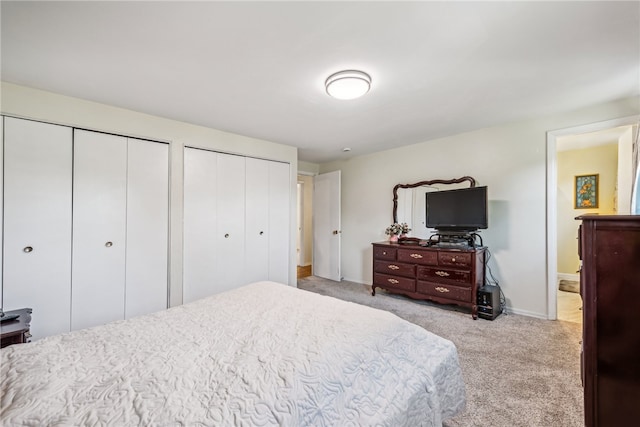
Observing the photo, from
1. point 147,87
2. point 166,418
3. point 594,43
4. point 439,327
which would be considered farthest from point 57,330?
point 594,43

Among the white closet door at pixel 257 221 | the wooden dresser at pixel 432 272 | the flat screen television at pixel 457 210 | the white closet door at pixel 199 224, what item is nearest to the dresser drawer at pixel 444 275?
the wooden dresser at pixel 432 272

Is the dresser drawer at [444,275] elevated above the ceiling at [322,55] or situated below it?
below

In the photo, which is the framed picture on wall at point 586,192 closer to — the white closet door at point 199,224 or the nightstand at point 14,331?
the white closet door at point 199,224

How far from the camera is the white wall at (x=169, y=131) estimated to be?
88.2 inches

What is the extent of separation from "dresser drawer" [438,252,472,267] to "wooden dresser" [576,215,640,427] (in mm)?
1839

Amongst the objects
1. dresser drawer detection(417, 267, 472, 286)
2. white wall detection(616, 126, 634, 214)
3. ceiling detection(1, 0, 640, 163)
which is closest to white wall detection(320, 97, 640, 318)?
ceiling detection(1, 0, 640, 163)

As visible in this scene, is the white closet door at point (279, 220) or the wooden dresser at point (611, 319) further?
the white closet door at point (279, 220)

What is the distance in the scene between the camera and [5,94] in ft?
7.02

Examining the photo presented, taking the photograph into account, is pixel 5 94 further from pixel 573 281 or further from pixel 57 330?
pixel 573 281

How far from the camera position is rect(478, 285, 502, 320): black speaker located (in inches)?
117

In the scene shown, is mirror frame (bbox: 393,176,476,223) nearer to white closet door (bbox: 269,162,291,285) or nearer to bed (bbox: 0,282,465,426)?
white closet door (bbox: 269,162,291,285)

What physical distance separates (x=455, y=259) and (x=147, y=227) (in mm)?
3574

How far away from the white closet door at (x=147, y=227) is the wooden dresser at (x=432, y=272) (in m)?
2.83

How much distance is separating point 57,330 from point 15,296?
44cm
